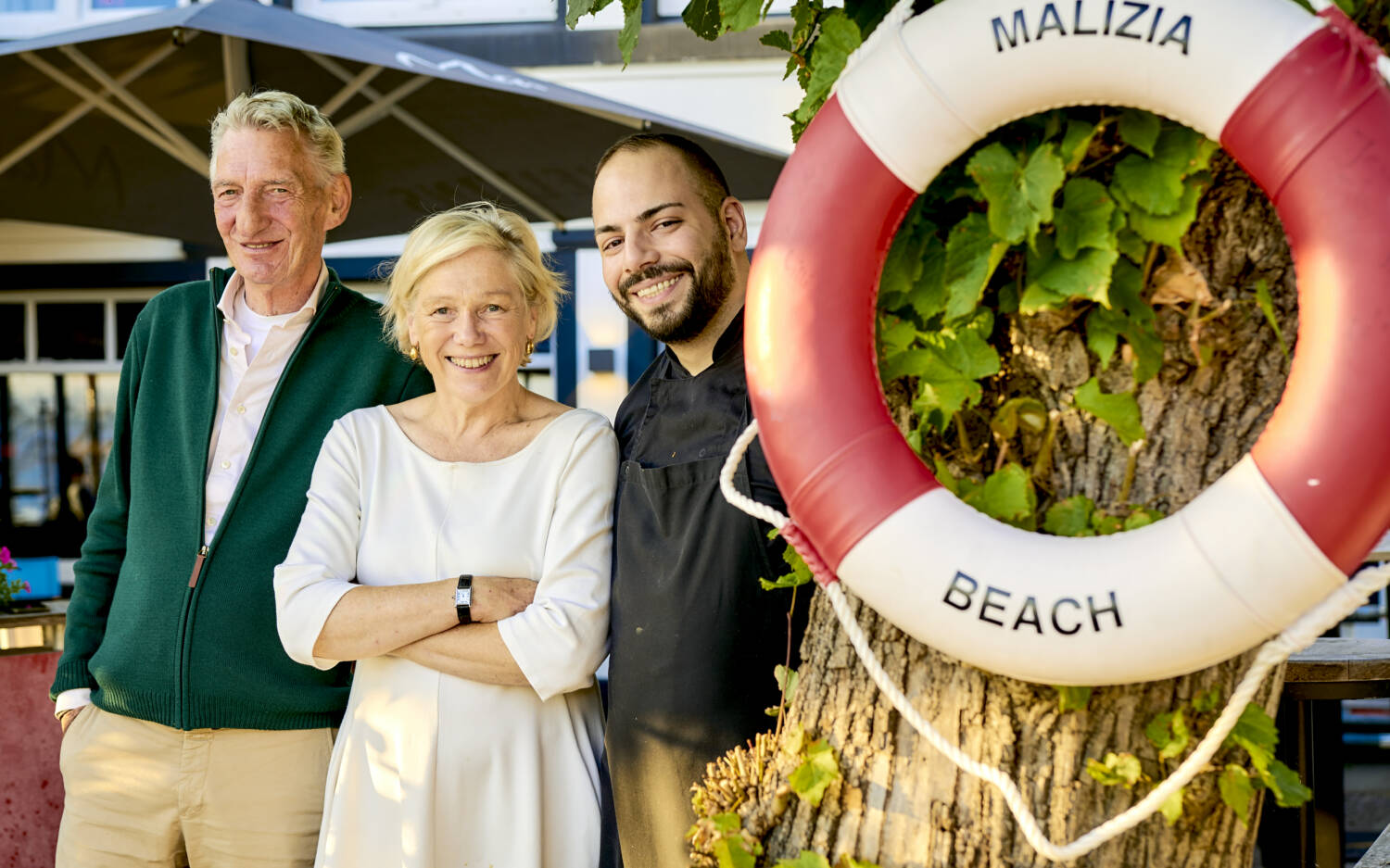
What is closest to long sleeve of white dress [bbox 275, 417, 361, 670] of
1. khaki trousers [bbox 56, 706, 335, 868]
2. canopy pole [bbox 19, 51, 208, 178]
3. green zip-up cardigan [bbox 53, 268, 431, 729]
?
green zip-up cardigan [bbox 53, 268, 431, 729]

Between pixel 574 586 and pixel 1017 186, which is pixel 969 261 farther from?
pixel 574 586

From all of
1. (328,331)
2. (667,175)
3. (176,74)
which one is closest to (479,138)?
(176,74)

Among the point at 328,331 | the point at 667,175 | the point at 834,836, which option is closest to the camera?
the point at 834,836

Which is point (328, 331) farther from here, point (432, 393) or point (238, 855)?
point (238, 855)

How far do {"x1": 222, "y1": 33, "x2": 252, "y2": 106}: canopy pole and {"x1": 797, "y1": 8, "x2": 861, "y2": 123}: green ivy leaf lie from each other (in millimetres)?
2559

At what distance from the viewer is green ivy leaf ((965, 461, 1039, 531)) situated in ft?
3.94

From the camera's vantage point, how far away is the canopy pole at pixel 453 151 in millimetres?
3432

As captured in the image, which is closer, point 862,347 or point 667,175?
point 862,347

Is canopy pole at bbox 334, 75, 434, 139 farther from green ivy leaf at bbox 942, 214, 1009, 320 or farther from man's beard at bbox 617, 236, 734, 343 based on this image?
green ivy leaf at bbox 942, 214, 1009, 320

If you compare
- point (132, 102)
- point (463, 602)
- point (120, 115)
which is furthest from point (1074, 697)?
point (120, 115)

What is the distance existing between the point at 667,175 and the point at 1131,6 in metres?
0.97

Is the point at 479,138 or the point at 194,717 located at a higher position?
the point at 479,138

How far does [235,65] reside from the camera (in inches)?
135

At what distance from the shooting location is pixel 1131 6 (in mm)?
1091
